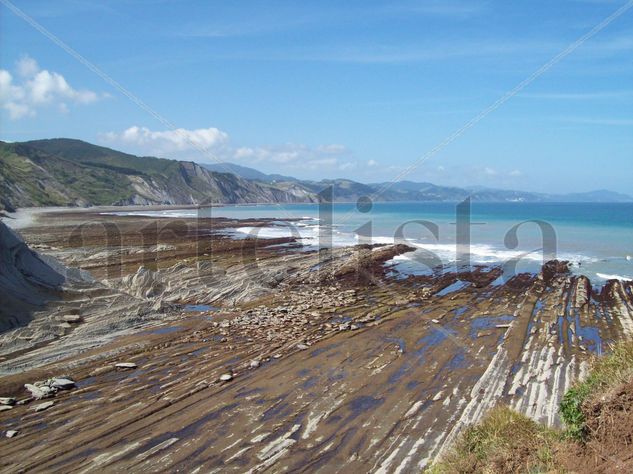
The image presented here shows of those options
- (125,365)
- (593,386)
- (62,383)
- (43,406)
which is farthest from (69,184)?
(593,386)

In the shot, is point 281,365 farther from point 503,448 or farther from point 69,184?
point 69,184

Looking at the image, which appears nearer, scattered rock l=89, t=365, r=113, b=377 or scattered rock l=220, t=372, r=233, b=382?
scattered rock l=220, t=372, r=233, b=382

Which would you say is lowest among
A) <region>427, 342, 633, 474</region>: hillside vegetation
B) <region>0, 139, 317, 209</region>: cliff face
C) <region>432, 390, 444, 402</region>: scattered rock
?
<region>432, 390, 444, 402</region>: scattered rock

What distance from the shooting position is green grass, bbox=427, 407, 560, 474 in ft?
22.7

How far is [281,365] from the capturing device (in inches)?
548

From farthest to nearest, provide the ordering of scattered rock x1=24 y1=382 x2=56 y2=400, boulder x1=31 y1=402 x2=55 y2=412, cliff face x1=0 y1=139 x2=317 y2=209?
cliff face x1=0 y1=139 x2=317 y2=209, scattered rock x1=24 y1=382 x2=56 y2=400, boulder x1=31 y1=402 x2=55 y2=412

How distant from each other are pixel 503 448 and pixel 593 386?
5.93 ft

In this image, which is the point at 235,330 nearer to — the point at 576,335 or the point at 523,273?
the point at 576,335

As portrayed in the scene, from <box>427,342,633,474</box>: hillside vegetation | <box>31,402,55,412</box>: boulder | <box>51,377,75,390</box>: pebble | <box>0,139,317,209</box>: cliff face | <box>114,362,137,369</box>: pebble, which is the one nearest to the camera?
<box>427,342,633,474</box>: hillside vegetation

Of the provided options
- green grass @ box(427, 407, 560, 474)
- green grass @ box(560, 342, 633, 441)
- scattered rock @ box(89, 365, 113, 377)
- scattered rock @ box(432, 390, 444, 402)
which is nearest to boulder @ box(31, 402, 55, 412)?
scattered rock @ box(89, 365, 113, 377)

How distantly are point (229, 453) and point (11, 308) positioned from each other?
37.2 feet

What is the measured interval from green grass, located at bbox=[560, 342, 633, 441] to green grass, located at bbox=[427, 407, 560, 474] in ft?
1.38

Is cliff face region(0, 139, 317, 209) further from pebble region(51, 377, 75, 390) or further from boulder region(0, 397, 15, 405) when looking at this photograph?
boulder region(0, 397, 15, 405)

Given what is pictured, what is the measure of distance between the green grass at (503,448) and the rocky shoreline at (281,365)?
115cm
